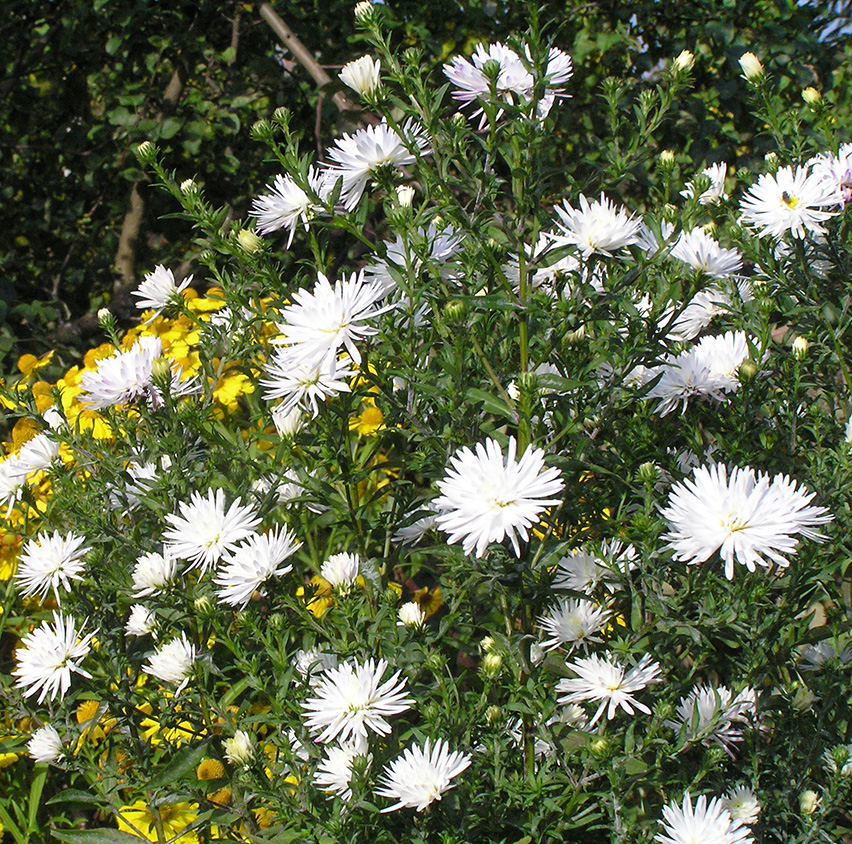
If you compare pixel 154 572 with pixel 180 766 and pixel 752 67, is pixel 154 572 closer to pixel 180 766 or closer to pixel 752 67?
pixel 180 766

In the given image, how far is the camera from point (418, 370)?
1229 millimetres

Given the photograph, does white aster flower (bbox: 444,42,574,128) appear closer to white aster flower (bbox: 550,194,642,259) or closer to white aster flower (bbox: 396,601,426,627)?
white aster flower (bbox: 550,194,642,259)

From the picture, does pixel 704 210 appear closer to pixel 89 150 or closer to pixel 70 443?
pixel 70 443

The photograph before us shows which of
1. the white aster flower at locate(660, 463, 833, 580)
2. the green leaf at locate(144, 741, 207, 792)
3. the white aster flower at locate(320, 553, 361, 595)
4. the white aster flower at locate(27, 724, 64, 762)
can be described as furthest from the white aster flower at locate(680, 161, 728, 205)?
the white aster flower at locate(27, 724, 64, 762)

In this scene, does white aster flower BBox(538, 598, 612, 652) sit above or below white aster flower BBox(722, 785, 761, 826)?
above

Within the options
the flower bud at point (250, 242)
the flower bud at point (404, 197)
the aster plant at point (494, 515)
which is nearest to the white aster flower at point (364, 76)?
the aster plant at point (494, 515)

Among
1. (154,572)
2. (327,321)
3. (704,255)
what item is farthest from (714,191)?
(154,572)

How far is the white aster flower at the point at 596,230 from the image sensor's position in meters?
1.21

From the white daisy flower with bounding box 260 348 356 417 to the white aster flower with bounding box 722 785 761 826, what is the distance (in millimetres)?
797

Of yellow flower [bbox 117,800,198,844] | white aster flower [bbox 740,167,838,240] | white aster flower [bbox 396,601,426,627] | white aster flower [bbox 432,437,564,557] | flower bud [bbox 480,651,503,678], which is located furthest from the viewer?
yellow flower [bbox 117,800,198,844]

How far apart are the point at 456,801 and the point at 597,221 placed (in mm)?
792

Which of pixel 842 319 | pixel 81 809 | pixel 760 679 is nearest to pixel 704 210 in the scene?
pixel 842 319

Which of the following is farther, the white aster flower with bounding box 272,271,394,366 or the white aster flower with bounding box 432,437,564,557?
the white aster flower with bounding box 272,271,394,366

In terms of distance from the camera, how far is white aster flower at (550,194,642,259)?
121 centimetres
